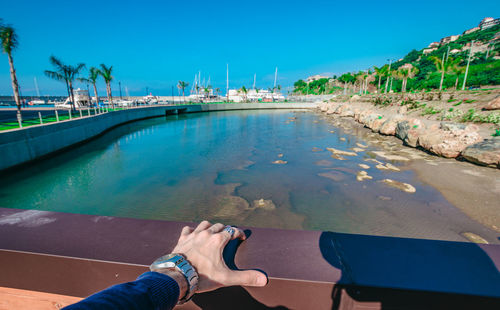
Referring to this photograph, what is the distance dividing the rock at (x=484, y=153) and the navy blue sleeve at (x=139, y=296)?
12672 mm

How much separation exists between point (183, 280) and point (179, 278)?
25mm

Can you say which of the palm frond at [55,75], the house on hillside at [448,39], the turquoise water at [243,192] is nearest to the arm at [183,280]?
the turquoise water at [243,192]

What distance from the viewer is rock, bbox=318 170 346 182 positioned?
892 centimetres

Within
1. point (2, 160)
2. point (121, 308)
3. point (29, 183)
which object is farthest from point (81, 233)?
point (2, 160)

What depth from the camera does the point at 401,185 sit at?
7.93 m

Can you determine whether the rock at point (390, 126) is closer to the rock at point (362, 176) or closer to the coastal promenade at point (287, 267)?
the rock at point (362, 176)

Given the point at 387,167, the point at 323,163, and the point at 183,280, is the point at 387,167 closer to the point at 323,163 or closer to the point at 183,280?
the point at 323,163

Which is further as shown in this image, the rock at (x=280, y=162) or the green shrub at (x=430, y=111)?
the green shrub at (x=430, y=111)

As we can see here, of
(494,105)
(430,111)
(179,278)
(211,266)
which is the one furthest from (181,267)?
(430,111)

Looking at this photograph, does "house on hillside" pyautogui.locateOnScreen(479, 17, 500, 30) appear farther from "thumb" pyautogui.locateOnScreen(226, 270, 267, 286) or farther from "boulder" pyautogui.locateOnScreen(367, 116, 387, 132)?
"thumb" pyautogui.locateOnScreen(226, 270, 267, 286)

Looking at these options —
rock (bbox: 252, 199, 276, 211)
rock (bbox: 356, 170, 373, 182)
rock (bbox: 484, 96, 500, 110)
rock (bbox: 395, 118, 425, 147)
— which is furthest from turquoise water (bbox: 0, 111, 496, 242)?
rock (bbox: 484, 96, 500, 110)

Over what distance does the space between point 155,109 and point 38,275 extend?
41.7m

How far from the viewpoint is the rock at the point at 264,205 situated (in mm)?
6750

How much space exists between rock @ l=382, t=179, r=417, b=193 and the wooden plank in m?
8.79
